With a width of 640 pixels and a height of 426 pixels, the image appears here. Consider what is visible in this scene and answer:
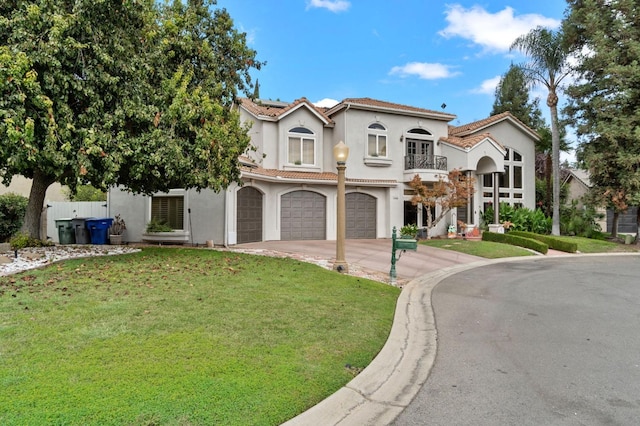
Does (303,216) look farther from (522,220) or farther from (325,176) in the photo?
(522,220)

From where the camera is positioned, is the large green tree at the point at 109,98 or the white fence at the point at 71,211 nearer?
the large green tree at the point at 109,98

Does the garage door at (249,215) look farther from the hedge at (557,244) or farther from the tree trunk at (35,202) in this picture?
the hedge at (557,244)

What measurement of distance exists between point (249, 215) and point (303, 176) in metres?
3.51

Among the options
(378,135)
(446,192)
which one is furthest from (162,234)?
(446,192)

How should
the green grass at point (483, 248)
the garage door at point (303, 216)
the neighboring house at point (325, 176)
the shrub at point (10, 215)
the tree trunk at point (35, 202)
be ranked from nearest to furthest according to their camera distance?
the tree trunk at point (35, 202) → the shrub at point (10, 215) → the green grass at point (483, 248) → the neighboring house at point (325, 176) → the garage door at point (303, 216)

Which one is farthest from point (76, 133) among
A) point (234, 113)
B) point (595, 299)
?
point (595, 299)

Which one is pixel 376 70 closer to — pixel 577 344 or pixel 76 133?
pixel 76 133

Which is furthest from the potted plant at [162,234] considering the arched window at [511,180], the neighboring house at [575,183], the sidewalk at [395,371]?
the neighboring house at [575,183]

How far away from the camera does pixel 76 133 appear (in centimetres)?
882

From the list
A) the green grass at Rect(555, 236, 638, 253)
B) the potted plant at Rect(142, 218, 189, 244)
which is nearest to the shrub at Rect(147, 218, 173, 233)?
the potted plant at Rect(142, 218, 189, 244)

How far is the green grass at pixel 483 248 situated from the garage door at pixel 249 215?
815 cm

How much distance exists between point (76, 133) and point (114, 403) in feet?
26.1

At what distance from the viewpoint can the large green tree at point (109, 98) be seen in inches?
313

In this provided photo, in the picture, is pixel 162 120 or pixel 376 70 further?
pixel 376 70
